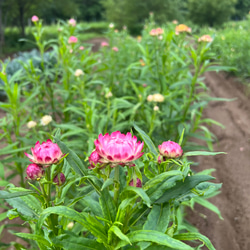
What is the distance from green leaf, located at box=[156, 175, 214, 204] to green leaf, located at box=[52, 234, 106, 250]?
22 cm

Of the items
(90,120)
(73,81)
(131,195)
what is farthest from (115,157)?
(73,81)

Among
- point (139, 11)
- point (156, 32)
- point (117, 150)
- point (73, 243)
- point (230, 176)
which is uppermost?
point (139, 11)

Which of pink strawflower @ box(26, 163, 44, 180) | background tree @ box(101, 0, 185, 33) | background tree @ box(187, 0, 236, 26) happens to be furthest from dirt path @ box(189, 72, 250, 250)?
background tree @ box(101, 0, 185, 33)

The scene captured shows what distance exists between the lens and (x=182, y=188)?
2.57 feet

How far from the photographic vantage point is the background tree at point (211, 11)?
15.0 metres

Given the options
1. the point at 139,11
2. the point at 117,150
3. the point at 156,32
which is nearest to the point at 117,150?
the point at 117,150

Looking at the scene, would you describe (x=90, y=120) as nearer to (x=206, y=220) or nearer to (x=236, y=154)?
(x=206, y=220)

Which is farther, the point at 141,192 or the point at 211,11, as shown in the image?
the point at 211,11

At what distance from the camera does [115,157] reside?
68 cm

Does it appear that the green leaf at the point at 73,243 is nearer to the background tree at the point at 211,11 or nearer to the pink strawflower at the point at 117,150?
the pink strawflower at the point at 117,150

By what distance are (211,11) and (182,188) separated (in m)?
17.3

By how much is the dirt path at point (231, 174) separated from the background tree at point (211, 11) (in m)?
11.7

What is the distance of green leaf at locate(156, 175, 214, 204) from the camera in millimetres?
775

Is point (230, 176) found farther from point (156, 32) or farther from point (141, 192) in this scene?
point (141, 192)
